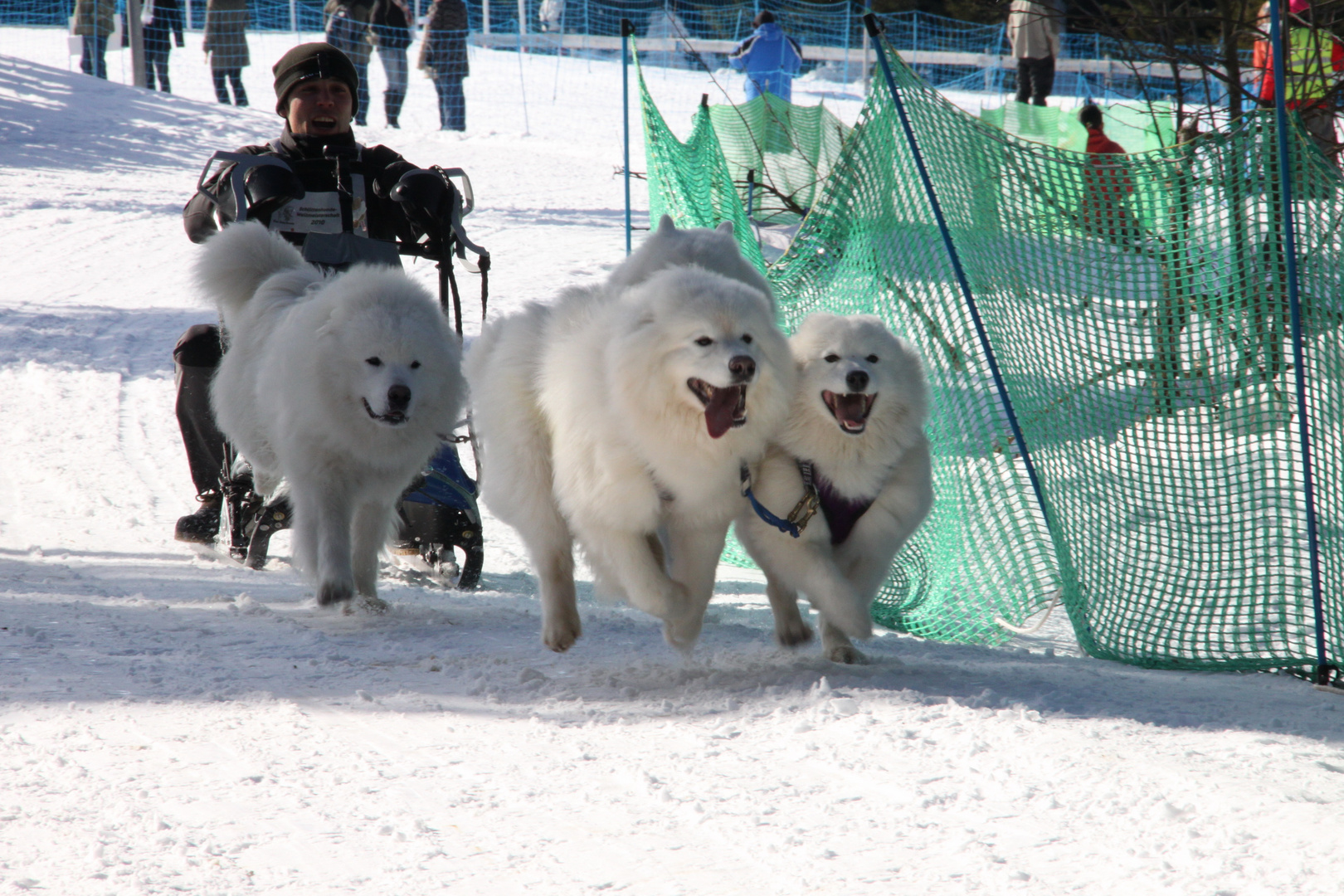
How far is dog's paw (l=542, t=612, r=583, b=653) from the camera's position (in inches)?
136

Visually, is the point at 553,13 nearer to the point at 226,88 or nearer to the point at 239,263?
the point at 226,88

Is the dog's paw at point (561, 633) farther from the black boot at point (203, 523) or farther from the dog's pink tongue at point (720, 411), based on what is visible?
the black boot at point (203, 523)

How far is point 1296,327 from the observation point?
3.09 meters

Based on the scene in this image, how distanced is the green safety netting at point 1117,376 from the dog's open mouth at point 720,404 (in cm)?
120

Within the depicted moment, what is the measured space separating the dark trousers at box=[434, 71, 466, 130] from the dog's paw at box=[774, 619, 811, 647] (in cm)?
1530

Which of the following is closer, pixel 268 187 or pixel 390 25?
pixel 268 187

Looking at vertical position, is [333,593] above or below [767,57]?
below

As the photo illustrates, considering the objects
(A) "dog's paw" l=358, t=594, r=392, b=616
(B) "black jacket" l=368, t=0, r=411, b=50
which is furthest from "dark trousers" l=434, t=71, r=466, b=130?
(A) "dog's paw" l=358, t=594, r=392, b=616

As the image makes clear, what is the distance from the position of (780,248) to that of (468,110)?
965 centimetres

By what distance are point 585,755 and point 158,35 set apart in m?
18.7

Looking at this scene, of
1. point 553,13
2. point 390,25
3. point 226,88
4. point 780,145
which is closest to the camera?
point 780,145

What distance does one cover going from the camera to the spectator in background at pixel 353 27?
16.4 m

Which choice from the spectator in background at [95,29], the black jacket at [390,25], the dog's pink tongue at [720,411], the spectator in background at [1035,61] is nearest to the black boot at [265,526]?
the dog's pink tongue at [720,411]

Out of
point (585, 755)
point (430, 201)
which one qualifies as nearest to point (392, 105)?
point (430, 201)
